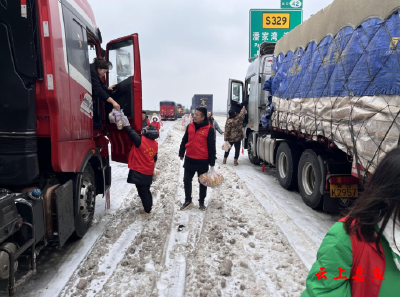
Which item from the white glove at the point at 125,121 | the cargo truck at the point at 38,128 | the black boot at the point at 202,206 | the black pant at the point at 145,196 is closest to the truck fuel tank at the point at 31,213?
the cargo truck at the point at 38,128

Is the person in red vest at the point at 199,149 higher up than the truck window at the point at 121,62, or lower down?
lower down

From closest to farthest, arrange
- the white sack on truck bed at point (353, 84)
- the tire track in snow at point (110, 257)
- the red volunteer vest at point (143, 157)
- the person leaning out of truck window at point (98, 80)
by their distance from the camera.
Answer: the tire track in snow at point (110, 257) < the white sack on truck bed at point (353, 84) < the person leaning out of truck window at point (98, 80) < the red volunteer vest at point (143, 157)

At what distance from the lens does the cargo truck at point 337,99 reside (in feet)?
9.89

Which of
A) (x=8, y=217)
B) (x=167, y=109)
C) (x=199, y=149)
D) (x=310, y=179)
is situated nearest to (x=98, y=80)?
(x=199, y=149)

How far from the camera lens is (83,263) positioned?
3.26 m

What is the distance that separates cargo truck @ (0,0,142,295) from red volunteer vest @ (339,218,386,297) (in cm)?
227

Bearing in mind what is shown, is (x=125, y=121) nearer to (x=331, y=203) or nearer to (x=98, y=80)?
(x=98, y=80)

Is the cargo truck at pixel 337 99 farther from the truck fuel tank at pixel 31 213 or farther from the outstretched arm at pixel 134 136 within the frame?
the truck fuel tank at pixel 31 213

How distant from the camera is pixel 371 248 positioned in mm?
1153

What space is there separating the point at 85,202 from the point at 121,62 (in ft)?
7.05

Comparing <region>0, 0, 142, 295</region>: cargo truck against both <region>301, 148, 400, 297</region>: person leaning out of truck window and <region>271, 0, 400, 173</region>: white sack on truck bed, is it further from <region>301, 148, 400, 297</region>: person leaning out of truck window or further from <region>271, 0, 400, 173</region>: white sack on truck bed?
<region>271, 0, 400, 173</region>: white sack on truck bed

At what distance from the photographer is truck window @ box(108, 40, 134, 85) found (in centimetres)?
430

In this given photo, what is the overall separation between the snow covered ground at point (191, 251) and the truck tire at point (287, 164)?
2.42 feet

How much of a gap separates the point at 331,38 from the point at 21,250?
4.50 meters
